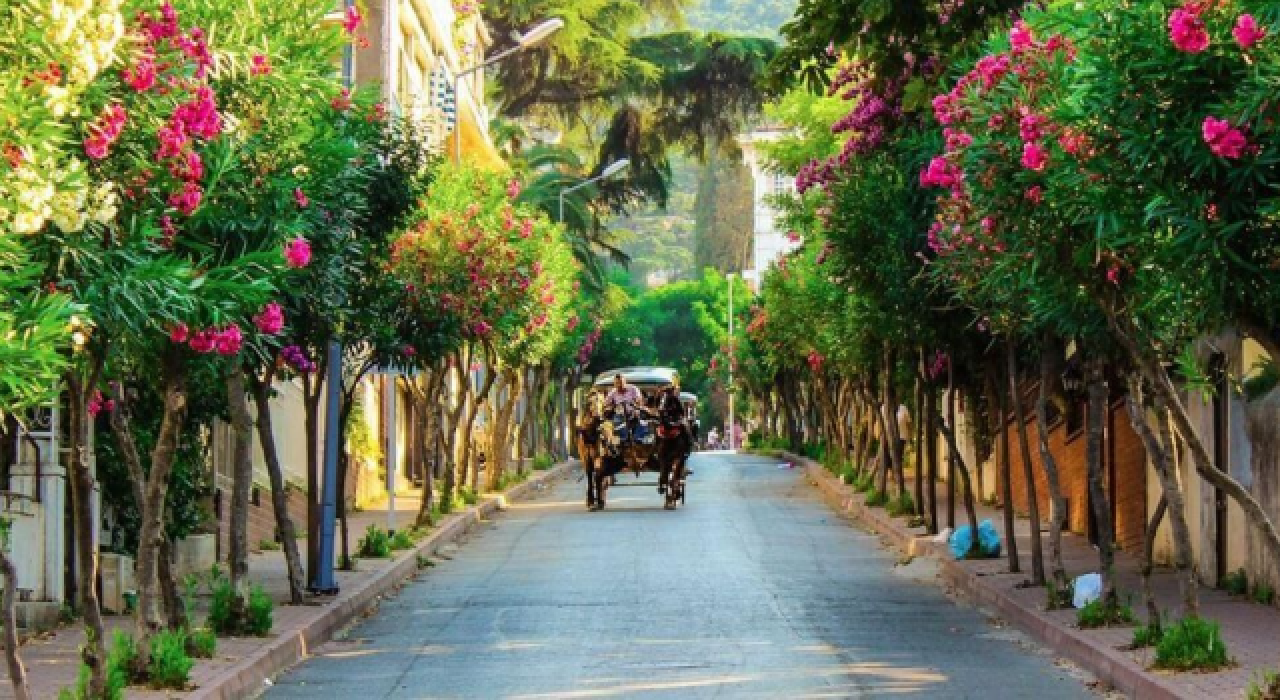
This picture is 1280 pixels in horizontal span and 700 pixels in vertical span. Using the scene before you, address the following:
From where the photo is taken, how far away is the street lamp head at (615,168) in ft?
177

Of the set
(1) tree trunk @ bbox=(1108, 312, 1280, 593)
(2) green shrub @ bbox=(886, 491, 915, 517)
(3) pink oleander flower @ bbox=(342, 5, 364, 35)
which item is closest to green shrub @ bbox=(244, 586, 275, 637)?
(3) pink oleander flower @ bbox=(342, 5, 364, 35)

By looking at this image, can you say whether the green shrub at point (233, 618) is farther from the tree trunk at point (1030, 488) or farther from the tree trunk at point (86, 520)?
the tree trunk at point (1030, 488)

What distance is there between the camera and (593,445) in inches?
1518

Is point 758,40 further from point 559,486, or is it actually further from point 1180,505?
point 1180,505

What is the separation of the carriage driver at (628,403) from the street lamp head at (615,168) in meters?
15.3

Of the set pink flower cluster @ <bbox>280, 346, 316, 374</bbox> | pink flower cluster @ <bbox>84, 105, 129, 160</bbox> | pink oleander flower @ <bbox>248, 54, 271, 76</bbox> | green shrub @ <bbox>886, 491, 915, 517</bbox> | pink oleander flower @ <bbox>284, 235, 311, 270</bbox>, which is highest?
pink oleander flower @ <bbox>248, 54, 271, 76</bbox>

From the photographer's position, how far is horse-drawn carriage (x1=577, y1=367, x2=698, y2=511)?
38438 millimetres

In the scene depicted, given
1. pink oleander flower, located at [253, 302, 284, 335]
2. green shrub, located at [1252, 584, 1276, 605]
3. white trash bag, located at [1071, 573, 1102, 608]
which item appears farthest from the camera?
green shrub, located at [1252, 584, 1276, 605]

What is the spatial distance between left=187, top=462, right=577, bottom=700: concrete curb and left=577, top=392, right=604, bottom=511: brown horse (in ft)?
14.9

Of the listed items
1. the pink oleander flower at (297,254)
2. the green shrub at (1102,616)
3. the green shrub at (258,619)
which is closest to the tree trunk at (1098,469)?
the green shrub at (1102,616)

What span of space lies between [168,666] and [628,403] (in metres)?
25.0

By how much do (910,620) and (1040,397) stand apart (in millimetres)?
2522

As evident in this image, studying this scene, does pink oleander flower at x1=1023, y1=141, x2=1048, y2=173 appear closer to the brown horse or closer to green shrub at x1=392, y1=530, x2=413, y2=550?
green shrub at x1=392, y1=530, x2=413, y2=550

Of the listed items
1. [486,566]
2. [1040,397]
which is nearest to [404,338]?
[486,566]
